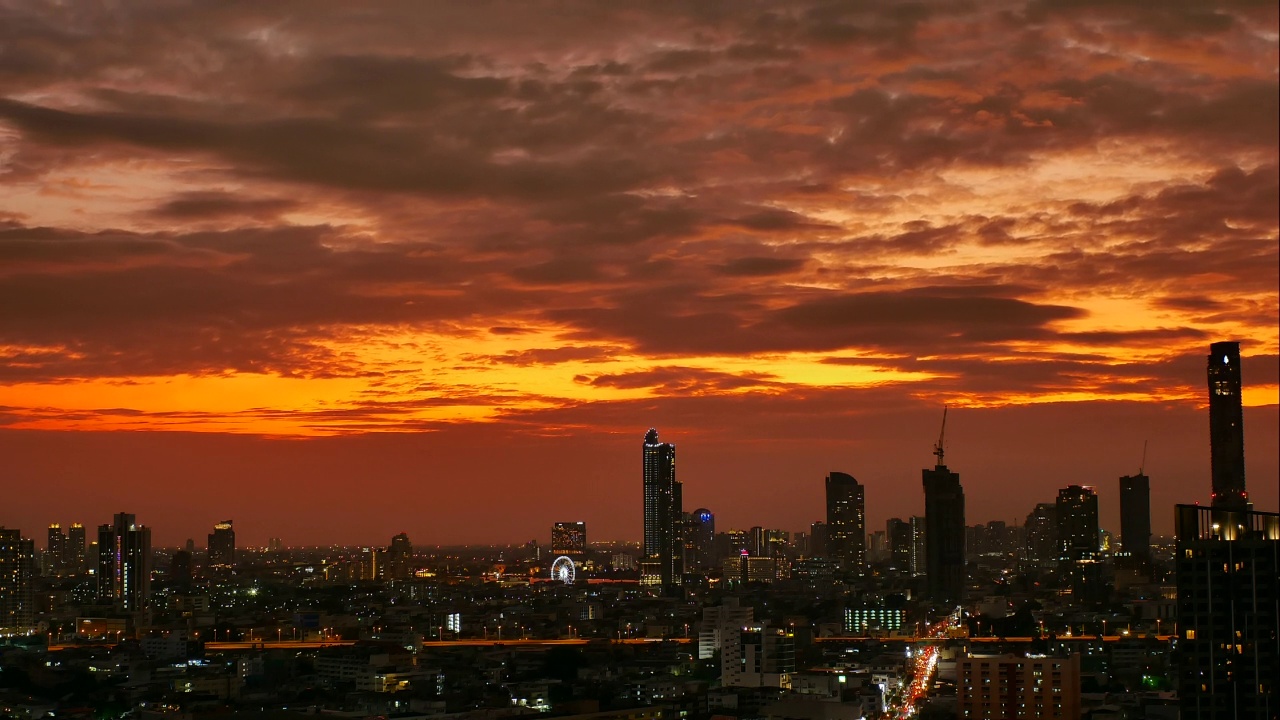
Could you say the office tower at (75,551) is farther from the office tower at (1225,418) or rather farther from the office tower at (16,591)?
the office tower at (1225,418)

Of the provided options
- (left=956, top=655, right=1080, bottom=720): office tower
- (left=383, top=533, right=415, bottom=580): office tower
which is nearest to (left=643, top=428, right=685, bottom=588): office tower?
(left=383, top=533, right=415, bottom=580): office tower

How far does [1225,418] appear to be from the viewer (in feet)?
162

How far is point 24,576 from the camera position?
189ft

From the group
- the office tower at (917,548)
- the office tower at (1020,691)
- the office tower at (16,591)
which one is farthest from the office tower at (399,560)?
the office tower at (1020,691)

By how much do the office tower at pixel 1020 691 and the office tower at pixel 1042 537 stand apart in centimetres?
6468

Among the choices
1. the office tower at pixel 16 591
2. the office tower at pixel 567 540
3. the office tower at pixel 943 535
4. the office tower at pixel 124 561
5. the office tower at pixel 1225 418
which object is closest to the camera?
the office tower at pixel 1225 418

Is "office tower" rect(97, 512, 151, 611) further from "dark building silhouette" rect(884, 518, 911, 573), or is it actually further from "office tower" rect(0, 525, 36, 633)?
"dark building silhouette" rect(884, 518, 911, 573)

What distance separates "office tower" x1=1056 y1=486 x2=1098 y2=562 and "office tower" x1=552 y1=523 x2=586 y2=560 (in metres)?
49.3

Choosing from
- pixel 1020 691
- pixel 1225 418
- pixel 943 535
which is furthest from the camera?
pixel 943 535

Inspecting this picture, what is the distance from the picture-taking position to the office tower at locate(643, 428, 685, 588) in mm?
100438

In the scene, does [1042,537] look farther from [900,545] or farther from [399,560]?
[399,560]

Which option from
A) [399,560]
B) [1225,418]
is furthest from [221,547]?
[1225,418]

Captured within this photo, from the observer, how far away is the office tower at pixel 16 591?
5688 centimetres

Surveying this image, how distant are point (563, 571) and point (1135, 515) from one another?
36.9 metres
